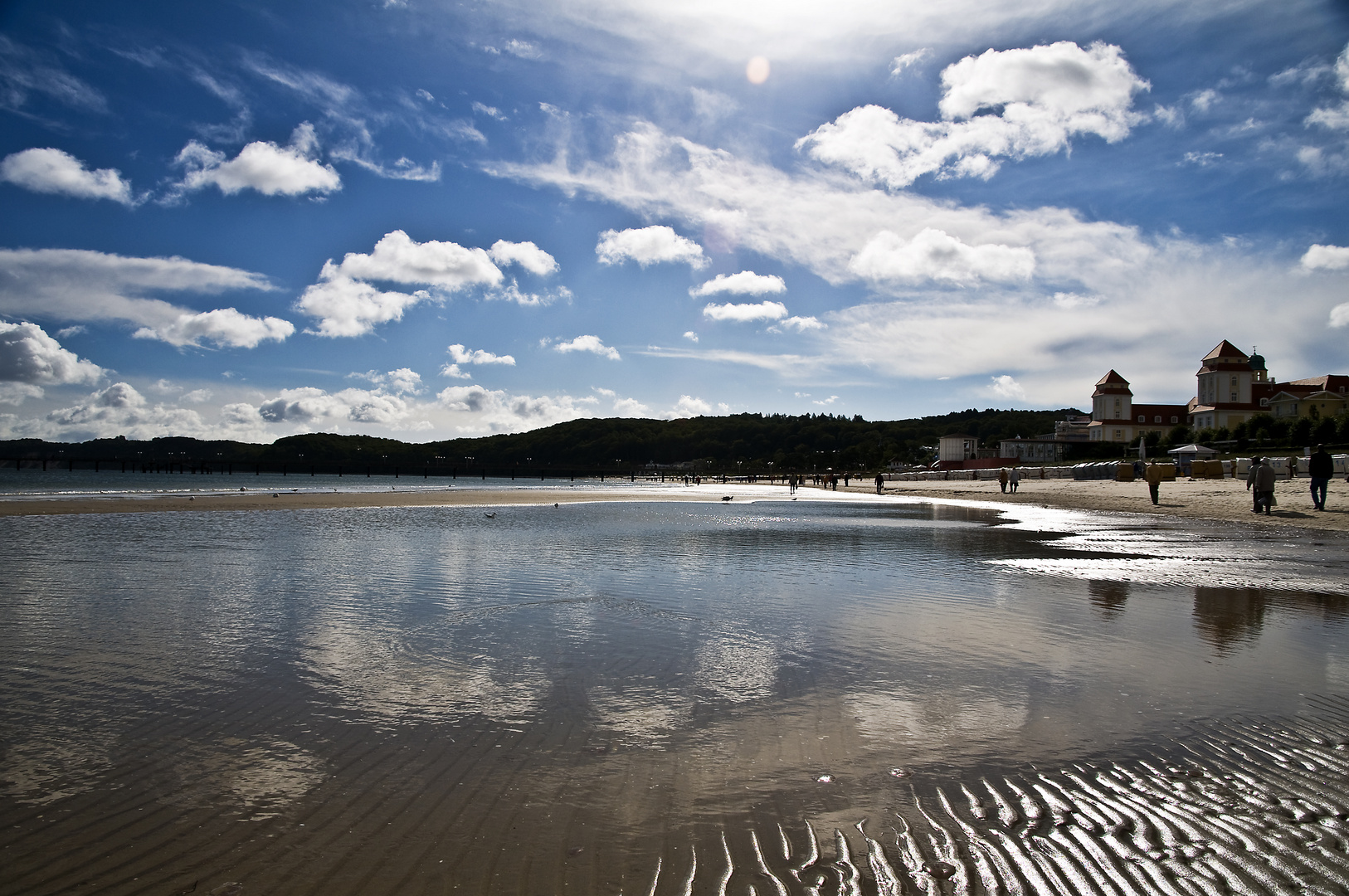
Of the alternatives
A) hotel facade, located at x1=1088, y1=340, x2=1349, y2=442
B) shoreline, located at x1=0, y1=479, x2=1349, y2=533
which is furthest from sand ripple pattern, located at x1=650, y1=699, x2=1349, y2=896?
hotel facade, located at x1=1088, y1=340, x2=1349, y2=442

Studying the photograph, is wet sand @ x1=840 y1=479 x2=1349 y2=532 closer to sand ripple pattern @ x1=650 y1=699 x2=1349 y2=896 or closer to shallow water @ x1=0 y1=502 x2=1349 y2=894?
shallow water @ x1=0 y1=502 x2=1349 y2=894

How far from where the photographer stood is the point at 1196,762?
495 cm

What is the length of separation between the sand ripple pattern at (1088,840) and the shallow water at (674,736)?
0.02 metres

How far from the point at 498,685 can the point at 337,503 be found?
4133 centimetres

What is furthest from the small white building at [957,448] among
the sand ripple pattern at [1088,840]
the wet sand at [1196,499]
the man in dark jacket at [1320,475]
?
the sand ripple pattern at [1088,840]

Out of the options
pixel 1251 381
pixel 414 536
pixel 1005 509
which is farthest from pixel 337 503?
pixel 1251 381

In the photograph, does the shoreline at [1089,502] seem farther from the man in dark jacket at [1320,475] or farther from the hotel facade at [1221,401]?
the hotel facade at [1221,401]

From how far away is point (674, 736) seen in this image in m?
5.61

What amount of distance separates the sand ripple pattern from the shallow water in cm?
2

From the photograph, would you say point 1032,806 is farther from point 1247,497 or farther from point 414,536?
point 1247,497

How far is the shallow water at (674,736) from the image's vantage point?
371 centimetres

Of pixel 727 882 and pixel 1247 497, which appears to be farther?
pixel 1247 497

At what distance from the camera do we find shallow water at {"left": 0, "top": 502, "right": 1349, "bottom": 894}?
3.71m

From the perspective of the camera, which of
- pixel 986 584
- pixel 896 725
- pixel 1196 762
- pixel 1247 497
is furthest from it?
pixel 1247 497
